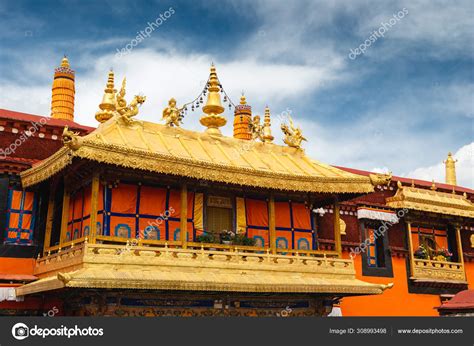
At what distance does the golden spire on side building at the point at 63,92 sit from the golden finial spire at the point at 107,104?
19.7ft

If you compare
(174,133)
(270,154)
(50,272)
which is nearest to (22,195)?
(50,272)

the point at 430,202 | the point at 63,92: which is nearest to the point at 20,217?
the point at 63,92

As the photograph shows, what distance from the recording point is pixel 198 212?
57.9ft

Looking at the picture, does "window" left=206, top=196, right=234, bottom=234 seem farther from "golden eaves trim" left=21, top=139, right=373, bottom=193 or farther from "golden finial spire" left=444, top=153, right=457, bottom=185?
"golden finial spire" left=444, top=153, right=457, bottom=185

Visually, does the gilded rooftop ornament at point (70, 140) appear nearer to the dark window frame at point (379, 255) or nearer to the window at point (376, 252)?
the dark window frame at point (379, 255)

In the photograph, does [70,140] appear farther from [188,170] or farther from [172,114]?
[172,114]

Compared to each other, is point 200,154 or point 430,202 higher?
point 430,202

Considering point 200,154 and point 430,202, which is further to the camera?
point 430,202

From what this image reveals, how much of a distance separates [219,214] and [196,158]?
2084 mm

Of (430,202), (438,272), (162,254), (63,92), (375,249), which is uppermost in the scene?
(63,92)

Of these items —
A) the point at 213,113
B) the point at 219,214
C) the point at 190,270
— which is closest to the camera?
the point at 190,270

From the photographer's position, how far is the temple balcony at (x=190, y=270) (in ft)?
46.5

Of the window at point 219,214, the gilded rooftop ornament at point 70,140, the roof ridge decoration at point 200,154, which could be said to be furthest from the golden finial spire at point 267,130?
the gilded rooftop ornament at point 70,140

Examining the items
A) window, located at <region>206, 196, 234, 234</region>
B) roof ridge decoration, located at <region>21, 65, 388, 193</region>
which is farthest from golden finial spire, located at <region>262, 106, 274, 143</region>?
window, located at <region>206, 196, 234, 234</region>
